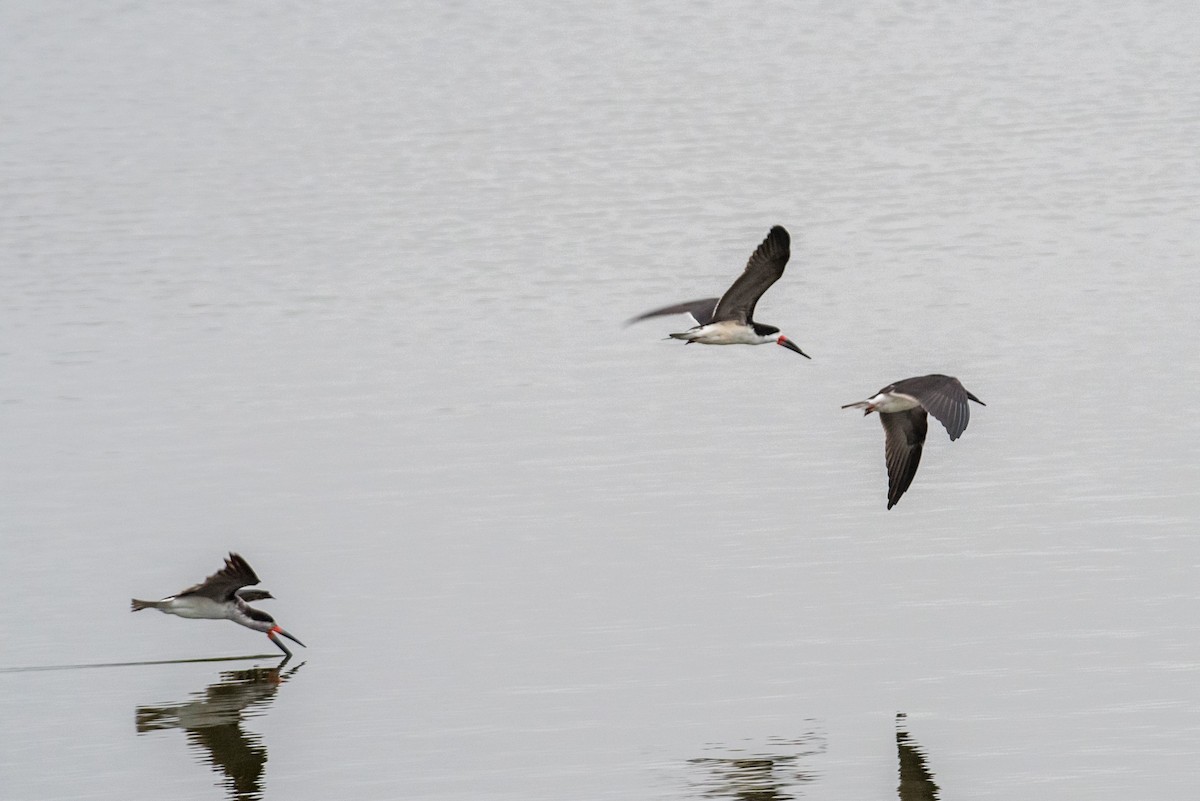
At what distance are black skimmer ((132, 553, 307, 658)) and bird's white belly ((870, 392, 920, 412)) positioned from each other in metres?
4.71

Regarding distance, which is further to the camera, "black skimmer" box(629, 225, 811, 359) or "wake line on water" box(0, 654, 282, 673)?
"black skimmer" box(629, 225, 811, 359)

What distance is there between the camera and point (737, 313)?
1908 cm

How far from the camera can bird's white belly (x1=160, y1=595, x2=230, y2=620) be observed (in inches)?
650

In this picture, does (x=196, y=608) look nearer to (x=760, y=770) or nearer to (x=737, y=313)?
(x=760, y=770)

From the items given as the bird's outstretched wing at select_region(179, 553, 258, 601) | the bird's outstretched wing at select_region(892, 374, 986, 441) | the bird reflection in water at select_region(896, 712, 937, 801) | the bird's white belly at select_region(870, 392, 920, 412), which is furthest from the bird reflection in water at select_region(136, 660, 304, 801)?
the bird's outstretched wing at select_region(892, 374, 986, 441)

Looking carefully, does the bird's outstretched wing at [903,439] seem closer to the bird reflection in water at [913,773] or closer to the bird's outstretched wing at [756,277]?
the bird's outstretched wing at [756,277]

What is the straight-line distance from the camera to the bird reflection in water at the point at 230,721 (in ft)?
47.0

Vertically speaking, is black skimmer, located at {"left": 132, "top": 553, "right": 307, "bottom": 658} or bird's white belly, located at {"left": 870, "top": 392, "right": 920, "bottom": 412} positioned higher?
bird's white belly, located at {"left": 870, "top": 392, "right": 920, "bottom": 412}

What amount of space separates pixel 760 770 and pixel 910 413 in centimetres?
511

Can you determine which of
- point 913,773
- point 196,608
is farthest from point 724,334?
point 913,773

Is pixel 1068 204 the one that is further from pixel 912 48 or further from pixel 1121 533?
pixel 912 48

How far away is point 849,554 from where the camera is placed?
1755 cm

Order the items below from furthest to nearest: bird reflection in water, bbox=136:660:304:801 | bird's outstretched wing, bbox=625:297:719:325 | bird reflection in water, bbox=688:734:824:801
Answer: bird's outstretched wing, bbox=625:297:719:325 < bird reflection in water, bbox=136:660:304:801 < bird reflection in water, bbox=688:734:824:801

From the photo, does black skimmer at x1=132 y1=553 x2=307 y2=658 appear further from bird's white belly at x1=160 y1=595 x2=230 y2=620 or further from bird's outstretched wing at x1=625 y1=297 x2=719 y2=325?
bird's outstretched wing at x1=625 y1=297 x2=719 y2=325
